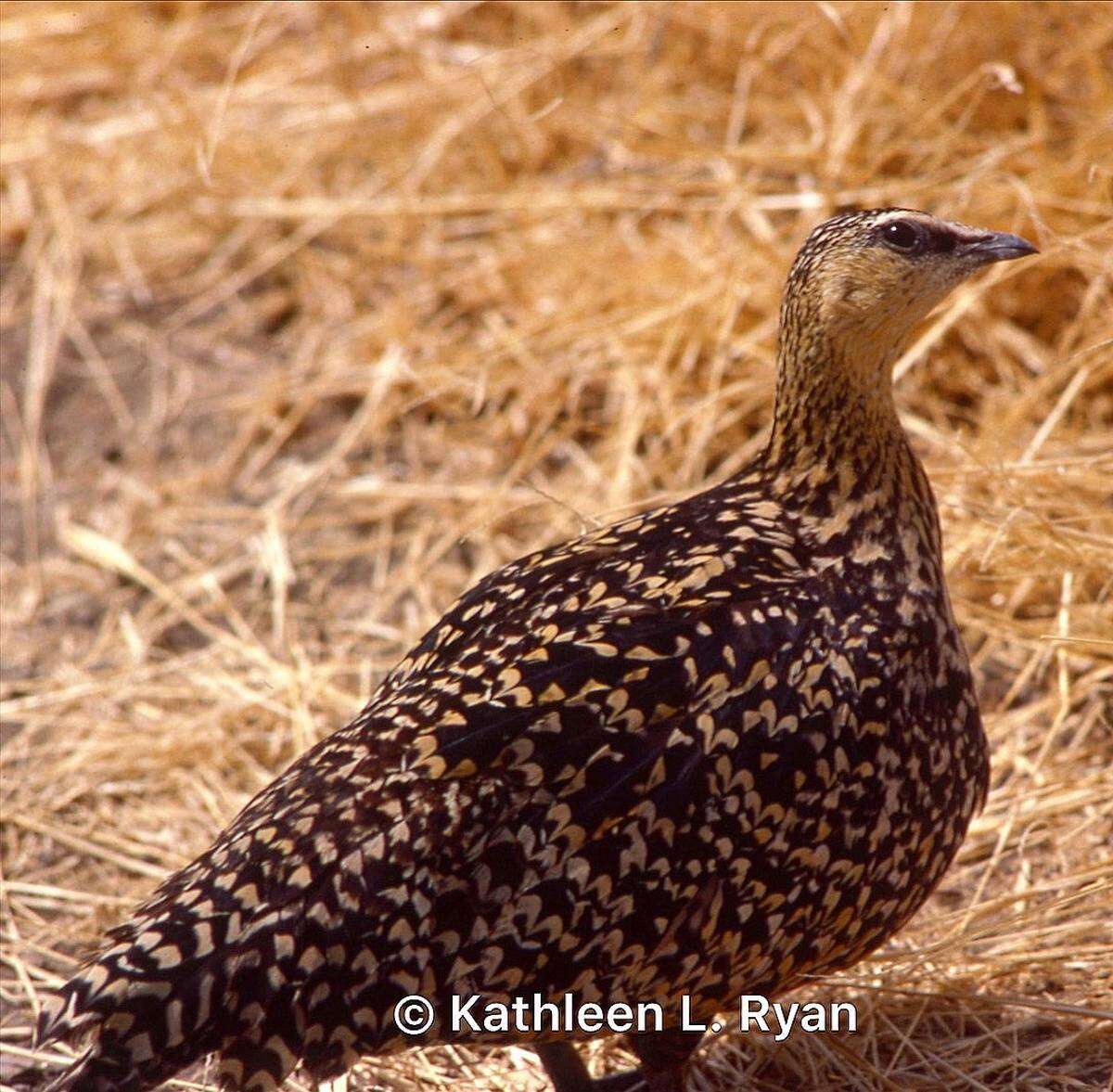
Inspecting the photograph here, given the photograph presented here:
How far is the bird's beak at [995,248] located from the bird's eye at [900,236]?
9cm

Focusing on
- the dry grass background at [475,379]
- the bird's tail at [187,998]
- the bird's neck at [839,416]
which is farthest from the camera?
the dry grass background at [475,379]

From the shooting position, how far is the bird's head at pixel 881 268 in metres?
2.78

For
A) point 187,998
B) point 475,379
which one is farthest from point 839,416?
point 475,379

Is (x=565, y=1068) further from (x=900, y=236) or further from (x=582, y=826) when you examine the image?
(x=900, y=236)

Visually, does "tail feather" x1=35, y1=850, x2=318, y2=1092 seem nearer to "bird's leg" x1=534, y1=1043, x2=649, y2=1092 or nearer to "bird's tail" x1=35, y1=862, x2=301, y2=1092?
"bird's tail" x1=35, y1=862, x2=301, y2=1092

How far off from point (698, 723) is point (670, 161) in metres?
3.07

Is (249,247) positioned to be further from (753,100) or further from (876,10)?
(876,10)

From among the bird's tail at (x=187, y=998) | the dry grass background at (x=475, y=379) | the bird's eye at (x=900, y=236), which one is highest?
the bird's eye at (x=900, y=236)

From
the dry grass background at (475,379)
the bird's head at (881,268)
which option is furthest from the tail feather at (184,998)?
the bird's head at (881,268)

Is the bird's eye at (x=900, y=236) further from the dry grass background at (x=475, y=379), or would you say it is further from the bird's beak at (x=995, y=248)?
the dry grass background at (x=475, y=379)

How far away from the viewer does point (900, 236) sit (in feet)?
9.11

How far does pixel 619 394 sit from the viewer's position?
4.76 m

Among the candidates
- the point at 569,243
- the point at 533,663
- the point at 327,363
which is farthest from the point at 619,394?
the point at 533,663


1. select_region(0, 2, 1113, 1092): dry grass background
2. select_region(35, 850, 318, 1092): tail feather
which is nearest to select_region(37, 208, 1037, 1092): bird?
select_region(35, 850, 318, 1092): tail feather
